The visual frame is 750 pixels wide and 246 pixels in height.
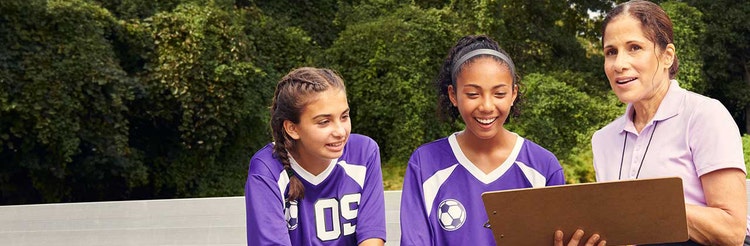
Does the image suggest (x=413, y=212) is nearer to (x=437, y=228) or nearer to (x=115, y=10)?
(x=437, y=228)

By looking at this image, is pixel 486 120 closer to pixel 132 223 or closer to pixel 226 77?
pixel 132 223

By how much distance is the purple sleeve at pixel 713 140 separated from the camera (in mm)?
1738

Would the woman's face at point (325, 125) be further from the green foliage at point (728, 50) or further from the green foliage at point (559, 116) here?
the green foliage at point (728, 50)

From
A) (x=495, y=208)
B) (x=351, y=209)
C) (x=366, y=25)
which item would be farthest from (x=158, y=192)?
(x=495, y=208)

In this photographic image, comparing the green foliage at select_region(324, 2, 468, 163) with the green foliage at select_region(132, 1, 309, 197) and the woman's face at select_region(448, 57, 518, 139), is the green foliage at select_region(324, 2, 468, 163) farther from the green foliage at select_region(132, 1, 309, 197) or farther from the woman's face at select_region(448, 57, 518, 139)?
the woman's face at select_region(448, 57, 518, 139)

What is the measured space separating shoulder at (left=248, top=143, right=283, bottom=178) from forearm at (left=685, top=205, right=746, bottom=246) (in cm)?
104

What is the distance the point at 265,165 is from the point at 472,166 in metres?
0.55

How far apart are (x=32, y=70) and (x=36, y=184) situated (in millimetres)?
1378

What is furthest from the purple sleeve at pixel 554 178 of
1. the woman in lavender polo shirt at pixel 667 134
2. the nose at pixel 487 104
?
the nose at pixel 487 104

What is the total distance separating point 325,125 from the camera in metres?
2.20

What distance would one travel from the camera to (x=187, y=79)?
8.98 meters

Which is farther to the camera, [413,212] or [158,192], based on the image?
[158,192]

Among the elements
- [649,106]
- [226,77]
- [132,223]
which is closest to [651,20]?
[649,106]

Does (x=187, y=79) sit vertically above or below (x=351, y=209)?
below
